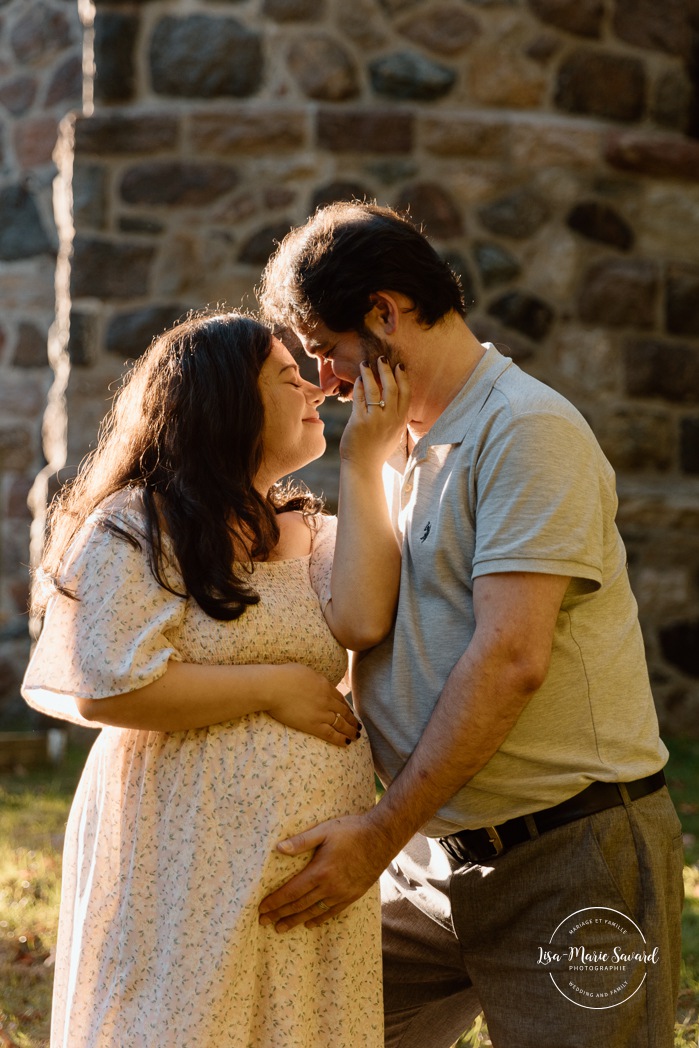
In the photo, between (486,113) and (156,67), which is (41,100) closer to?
(156,67)

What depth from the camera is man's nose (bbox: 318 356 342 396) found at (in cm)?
234

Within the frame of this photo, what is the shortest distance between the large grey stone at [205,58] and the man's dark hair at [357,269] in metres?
3.02

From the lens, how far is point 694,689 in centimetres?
523

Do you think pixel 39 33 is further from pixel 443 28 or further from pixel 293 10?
pixel 443 28

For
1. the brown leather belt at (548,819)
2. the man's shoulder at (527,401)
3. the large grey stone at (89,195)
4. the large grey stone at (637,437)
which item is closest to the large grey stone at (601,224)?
the large grey stone at (637,437)

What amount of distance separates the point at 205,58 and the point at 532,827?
409 cm

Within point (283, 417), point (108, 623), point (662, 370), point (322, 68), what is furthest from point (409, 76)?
point (108, 623)

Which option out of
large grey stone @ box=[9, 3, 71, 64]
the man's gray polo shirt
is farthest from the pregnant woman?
large grey stone @ box=[9, 3, 71, 64]

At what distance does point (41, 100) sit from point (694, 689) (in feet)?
16.0

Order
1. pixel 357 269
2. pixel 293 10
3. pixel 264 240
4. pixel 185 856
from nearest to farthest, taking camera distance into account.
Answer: pixel 185 856 → pixel 357 269 → pixel 293 10 → pixel 264 240

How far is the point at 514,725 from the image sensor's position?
1947mm

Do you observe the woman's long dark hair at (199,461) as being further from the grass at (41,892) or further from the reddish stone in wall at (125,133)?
the reddish stone in wall at (125,133)

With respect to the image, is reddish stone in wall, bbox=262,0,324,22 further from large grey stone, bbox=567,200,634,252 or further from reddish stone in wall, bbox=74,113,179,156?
large grey stone, bbox=567,200,634,252

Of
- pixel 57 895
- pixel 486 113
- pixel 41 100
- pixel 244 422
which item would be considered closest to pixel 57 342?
pixel 41 100
